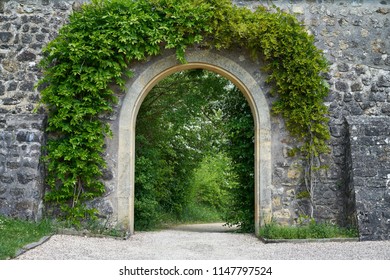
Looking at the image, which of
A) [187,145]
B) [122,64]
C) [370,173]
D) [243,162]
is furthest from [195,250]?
[187,145]

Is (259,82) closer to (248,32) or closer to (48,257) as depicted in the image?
(248,32)

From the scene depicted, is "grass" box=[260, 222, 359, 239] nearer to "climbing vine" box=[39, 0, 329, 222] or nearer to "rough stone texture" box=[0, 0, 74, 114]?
"climbing vine" box=[39, 0, 329, 222]

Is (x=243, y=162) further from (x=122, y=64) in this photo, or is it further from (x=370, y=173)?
(x=122, y=64)

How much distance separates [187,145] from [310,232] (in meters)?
5.35

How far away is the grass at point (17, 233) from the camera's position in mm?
5332

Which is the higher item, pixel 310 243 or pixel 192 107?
pixel 192 107

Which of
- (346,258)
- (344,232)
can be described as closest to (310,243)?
(344,232)

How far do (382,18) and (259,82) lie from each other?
2108 mm

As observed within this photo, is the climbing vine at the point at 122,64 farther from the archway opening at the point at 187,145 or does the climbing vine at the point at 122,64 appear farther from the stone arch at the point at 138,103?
the archway opening at the point at 187,145

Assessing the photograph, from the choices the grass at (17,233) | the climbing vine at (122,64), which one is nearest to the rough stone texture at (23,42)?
the climbing vine at (122,64)

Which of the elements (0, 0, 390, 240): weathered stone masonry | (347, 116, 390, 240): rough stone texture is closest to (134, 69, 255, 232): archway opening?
(0, 0, 390, 240): weathered stone masonry

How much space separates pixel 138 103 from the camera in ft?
26.0
